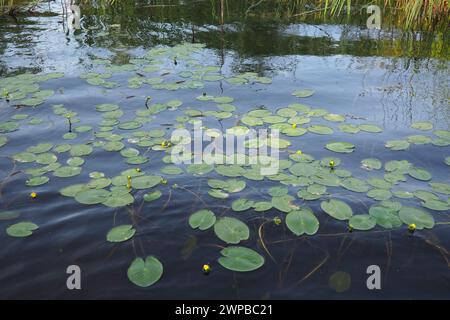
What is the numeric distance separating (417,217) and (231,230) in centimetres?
105

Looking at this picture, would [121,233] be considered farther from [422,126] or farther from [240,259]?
[422,126]

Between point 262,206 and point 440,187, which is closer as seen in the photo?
point 262,206

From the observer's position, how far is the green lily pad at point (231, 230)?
234cm

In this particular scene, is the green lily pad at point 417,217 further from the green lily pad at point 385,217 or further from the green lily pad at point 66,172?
the green lily pad at point 66,172

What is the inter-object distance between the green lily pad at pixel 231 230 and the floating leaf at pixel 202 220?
0.04 metres

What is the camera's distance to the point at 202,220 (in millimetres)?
2461

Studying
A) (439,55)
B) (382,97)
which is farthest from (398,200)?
(439,55)

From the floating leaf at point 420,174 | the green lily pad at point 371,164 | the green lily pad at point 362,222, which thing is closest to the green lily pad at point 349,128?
the green lily pad at point 371,164

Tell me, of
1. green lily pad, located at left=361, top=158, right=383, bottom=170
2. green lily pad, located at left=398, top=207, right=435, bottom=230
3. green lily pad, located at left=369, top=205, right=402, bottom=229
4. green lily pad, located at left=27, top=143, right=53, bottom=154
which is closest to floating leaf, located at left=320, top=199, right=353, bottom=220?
green lily pad, located at left=369, top=205, right=402, bottom=229

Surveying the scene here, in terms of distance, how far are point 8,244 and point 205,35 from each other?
14.0 ft

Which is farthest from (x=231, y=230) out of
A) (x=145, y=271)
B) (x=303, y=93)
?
(x=303, y=93)

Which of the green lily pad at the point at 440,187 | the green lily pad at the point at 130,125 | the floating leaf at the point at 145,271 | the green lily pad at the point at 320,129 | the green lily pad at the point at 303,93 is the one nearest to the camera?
the floating leaf at the point at 145,271

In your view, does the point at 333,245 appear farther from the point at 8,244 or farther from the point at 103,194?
the point at 8,244

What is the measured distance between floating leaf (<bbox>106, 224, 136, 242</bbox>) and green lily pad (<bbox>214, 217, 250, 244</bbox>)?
46 cm
